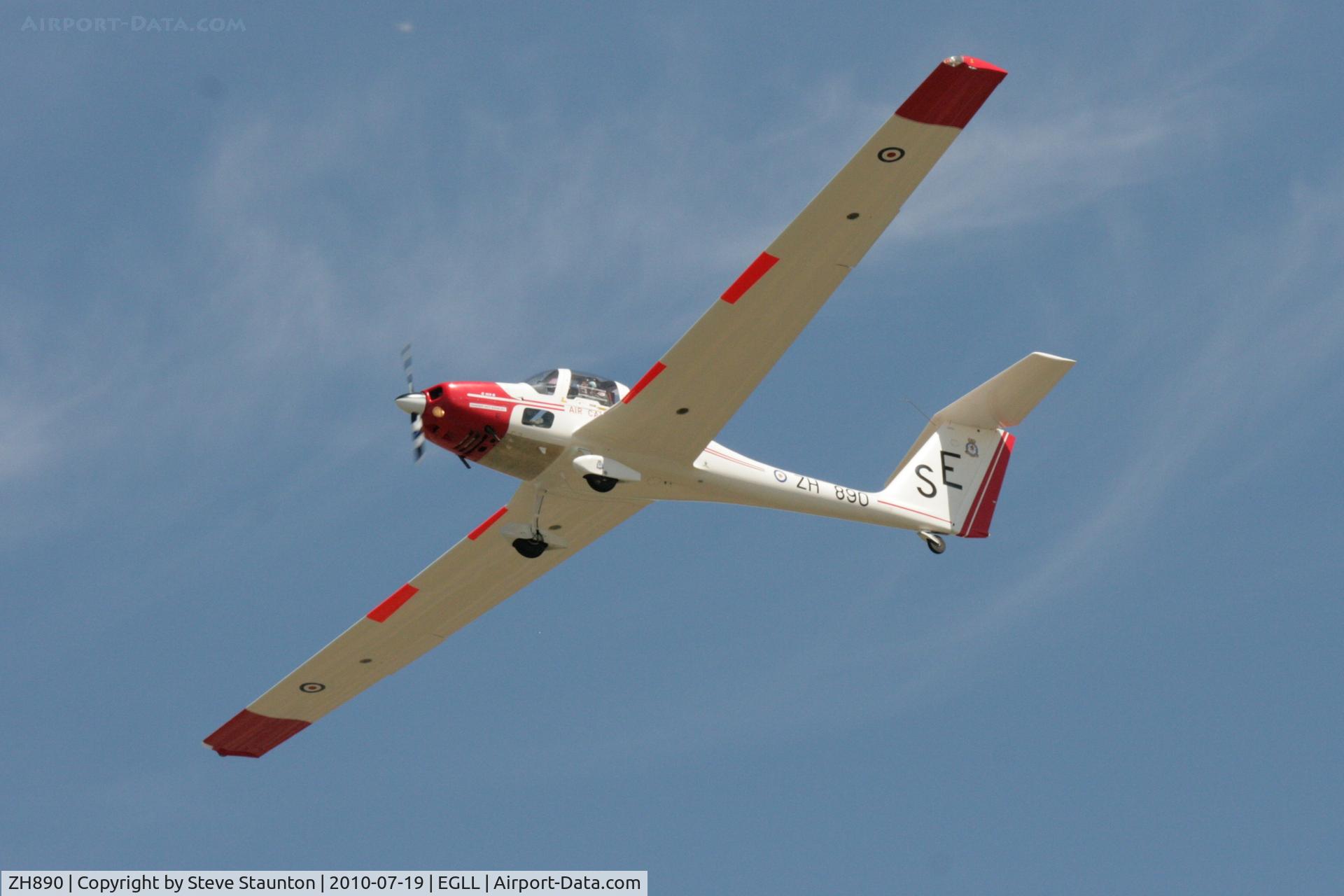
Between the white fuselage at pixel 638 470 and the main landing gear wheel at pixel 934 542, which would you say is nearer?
the white fuselage at pixel 638 470

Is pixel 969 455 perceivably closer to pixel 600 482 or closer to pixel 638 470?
pixel 638 470

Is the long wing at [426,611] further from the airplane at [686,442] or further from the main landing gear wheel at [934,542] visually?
the main landing gear wheel at [934,542]

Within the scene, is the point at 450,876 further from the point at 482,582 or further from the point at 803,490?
the point at 803,490

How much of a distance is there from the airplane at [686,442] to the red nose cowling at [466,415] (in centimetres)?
2

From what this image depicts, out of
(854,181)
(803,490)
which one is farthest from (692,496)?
(854,181)

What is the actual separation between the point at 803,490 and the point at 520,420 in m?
4.58

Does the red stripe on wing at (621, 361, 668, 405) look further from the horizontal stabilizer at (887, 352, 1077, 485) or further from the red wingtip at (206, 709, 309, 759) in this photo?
the red wingtip at (206, 709, 309, 759)

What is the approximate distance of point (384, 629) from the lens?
25.1 meters

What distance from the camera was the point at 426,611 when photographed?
984 inches

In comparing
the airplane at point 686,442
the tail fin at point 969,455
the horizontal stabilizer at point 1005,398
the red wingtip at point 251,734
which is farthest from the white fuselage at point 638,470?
the red wingtip at point 251,734

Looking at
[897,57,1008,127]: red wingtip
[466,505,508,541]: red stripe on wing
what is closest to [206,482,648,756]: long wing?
[466,505,508,541]: red stripe on wing

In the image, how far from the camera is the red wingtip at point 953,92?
59.3ft

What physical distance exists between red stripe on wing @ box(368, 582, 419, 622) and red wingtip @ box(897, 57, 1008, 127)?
10.8m

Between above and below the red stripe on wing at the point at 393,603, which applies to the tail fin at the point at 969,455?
above
